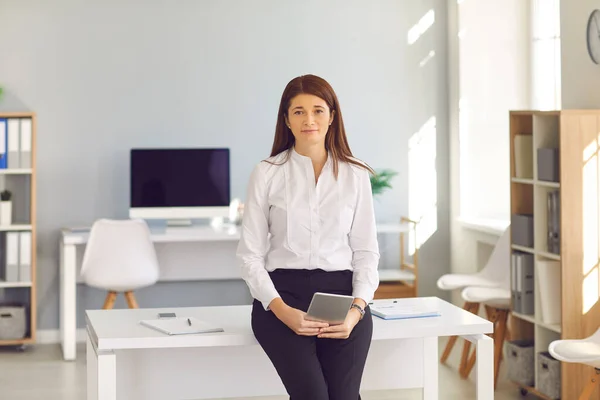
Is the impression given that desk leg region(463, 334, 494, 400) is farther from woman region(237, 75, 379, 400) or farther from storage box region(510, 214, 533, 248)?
storage box region(510, 214, 533, 248)

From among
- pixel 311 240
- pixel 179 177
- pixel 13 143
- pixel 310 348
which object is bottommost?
pixel 310 348

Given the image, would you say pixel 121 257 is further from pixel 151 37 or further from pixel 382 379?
pixel 382 379

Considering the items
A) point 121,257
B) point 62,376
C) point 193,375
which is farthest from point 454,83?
point 193,375

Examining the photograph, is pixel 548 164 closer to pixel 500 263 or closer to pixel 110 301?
pixel 500 263

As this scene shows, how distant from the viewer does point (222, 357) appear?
10.0ft

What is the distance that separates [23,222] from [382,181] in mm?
2298

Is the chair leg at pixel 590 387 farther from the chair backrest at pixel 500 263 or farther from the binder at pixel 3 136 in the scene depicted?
the binder at pixel 3 136

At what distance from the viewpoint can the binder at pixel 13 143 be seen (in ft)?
17.8

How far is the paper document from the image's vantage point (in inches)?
117

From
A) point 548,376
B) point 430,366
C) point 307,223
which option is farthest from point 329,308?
point 548,376

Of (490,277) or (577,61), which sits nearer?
(577,61)

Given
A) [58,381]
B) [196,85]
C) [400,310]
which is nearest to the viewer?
[400,310]

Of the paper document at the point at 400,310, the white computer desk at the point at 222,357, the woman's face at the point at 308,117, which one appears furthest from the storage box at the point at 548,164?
the woman's face at the point at 308,117

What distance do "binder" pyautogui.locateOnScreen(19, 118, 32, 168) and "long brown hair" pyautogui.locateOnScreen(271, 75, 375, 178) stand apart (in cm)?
298
